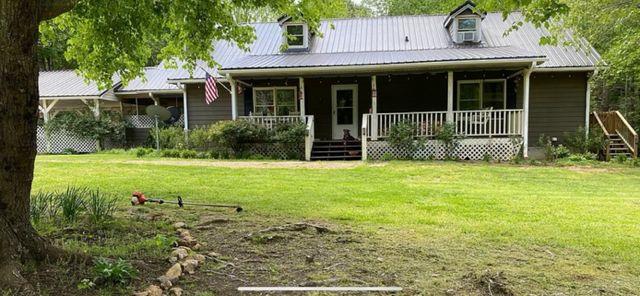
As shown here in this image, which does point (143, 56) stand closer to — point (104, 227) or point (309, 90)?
point (104, 227)

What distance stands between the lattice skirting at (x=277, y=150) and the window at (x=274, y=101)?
244cm

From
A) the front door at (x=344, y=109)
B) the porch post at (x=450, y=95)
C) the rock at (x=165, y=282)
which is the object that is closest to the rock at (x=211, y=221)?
the rock at (x=165, y=282)

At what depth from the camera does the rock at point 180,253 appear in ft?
11.2

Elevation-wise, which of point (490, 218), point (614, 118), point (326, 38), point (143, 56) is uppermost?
point (326, 38)

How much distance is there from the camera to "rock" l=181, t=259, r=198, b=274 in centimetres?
319

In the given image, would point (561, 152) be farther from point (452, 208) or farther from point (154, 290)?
point (154, 290)

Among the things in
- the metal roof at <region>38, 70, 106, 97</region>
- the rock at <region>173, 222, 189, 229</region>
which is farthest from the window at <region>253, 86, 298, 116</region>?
the rock at <region>173, 222, 189, 229</region>

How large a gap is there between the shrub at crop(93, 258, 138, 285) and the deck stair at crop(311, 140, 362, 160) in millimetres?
10416

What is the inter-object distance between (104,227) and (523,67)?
12653 millimetres

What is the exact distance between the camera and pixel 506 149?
12.7 metres

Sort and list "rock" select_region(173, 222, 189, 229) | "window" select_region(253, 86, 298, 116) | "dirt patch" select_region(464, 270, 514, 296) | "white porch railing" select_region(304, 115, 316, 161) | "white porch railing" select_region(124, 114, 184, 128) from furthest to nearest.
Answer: "white porch railing" select_region(124, 114, 184, 128) → "window" select_region(253, 86, 298, 116) → "white porch railing" select_region(304, 115, 316, 161) → "rock" select_region(173, 222, 189, 229) → "dirt patch" select_region(464, 270, 514, 296)

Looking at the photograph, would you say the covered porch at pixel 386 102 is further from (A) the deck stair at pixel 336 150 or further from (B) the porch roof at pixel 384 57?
(B) the porch roof at pixel 384 57

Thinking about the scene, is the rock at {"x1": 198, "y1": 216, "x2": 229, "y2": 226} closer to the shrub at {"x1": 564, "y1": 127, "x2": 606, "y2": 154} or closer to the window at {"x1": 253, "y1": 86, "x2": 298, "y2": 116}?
the window at {"x1": 253, "y1": 86, "x2": 298, "y2": 116}

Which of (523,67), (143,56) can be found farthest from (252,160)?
(523,67)
